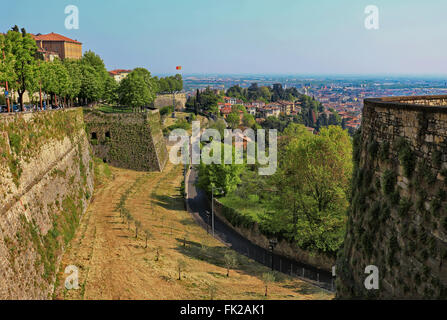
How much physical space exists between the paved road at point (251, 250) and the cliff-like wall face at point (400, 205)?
12846mm

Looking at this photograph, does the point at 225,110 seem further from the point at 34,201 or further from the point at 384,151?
the point at 384,151

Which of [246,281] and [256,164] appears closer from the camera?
[246,281]

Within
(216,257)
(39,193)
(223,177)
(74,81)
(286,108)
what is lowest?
(216,257)

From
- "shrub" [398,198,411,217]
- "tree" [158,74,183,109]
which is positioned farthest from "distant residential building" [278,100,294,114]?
"shrub" [398,198,411,217]

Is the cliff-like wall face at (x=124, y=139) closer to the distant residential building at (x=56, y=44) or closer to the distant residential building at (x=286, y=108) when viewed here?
the distant residential building at (x=56, y=44)

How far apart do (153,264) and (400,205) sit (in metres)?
16.2

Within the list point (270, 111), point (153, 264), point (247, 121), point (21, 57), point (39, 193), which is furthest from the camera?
point (270, 111)

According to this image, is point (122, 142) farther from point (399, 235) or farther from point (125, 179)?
point (399, 235)

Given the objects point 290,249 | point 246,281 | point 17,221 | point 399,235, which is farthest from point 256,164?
point 399,235

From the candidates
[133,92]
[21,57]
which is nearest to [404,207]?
[21,57]

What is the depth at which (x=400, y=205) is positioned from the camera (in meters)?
10.7

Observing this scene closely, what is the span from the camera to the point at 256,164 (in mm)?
47844
